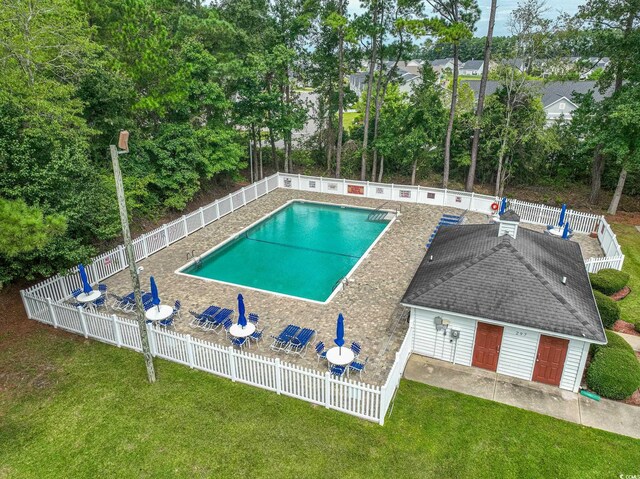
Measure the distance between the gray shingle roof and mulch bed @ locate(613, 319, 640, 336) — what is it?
2.27 meters

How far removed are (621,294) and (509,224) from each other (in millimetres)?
6655

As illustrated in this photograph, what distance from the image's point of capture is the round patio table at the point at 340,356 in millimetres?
11469

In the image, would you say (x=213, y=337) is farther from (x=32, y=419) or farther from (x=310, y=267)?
(x=310, y=267)

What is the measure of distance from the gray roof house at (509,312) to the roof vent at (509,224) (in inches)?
1.2

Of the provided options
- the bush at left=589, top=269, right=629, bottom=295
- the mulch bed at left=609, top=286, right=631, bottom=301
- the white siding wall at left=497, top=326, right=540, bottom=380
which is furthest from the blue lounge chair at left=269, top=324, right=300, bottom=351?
the mulch bed at left=609, top=286, right=631, bottom=301

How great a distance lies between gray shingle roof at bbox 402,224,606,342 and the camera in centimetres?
1148

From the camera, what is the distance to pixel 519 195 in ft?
92.4

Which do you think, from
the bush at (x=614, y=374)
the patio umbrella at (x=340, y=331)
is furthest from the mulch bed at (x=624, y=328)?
the patio umbrella at (x=340, y=331)

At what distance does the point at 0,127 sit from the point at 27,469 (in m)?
9.13

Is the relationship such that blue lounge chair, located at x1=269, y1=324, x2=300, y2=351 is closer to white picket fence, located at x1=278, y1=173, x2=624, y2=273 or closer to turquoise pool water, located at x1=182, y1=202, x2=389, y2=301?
turquoise pool water, located at x1=182, y1=202, x2=389, y2=301

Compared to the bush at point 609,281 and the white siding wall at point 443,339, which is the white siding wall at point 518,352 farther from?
the bush at point 609,281

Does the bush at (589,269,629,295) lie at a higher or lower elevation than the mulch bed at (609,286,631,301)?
higher

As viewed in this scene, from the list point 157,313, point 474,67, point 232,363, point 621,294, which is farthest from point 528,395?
point 474,67

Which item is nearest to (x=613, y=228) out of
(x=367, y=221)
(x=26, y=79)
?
(x=367, y=221)
